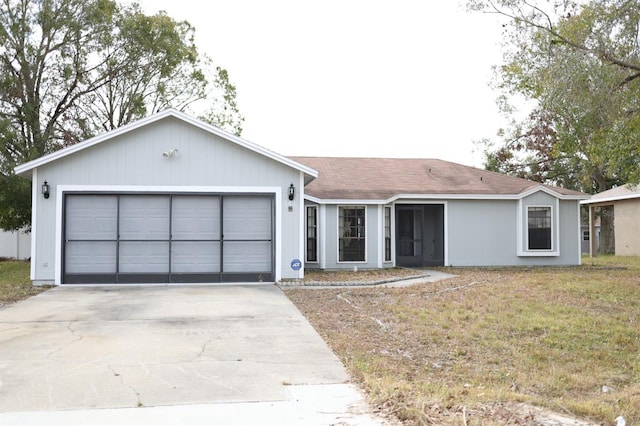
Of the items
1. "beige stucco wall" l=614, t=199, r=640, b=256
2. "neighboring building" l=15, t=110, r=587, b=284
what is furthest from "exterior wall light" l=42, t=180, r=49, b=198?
"beige stucco wall" l=614, t=199, r=640, b=256

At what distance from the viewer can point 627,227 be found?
2548cm

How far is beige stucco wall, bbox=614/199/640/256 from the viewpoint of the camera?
24.8m

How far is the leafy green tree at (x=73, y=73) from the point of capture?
2016 centimetres

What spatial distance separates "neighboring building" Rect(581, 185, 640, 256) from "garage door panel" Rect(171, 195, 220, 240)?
17.4m

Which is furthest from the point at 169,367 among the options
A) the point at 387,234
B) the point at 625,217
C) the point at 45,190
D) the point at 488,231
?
the point at 625,217

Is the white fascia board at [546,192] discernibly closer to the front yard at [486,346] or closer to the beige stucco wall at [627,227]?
the front yard at [486,346]

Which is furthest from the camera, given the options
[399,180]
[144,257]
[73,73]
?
[73,73]

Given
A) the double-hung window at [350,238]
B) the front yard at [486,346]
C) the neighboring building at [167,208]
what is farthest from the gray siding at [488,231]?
the neighboring building at [167,208]

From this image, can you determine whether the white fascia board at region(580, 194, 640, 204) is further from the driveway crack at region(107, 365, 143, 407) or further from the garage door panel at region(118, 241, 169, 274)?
the driveway crack at region(107, 365, 143, 407)

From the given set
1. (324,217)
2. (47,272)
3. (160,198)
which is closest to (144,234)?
(160,198)

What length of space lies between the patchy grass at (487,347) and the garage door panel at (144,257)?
334 cm

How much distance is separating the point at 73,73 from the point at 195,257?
12957 mm

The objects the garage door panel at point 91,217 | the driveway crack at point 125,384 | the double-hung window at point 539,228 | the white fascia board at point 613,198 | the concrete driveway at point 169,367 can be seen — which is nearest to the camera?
the concrete driveway at point 169,367

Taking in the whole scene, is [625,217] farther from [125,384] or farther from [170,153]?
[125,384]
